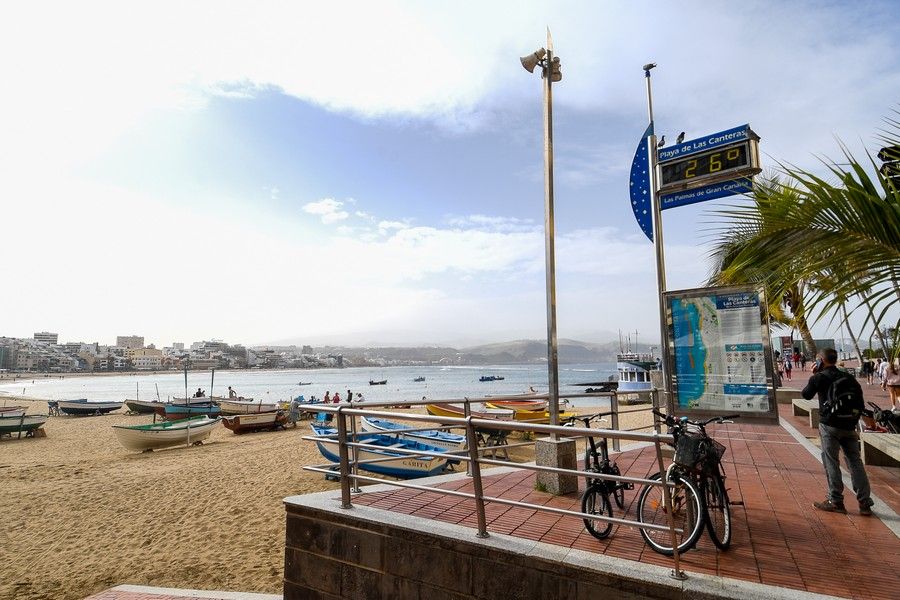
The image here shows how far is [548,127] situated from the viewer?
6.26 metres

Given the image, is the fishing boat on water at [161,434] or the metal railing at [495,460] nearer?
the metal railing at [495,460]

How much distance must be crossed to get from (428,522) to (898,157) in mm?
4357

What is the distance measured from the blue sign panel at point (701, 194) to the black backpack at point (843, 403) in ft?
8.08

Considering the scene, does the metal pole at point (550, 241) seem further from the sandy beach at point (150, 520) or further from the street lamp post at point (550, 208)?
the sandy beach at point (150, 520)

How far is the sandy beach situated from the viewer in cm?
737

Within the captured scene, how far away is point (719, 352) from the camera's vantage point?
6.16m

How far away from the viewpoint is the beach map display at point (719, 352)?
5891 millimetres

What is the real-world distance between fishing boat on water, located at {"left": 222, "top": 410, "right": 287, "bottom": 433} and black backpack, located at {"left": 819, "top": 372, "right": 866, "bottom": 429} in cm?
2699

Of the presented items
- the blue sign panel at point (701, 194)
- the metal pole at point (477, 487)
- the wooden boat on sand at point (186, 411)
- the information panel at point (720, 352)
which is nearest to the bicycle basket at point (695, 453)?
the metal pole at point (477, 487)

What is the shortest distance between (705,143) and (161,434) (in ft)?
75.4

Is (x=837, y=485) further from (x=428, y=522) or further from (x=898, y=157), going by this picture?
(x=428, y=522)

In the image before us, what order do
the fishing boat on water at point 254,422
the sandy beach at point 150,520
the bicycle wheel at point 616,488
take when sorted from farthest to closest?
the fishing boat on water at point 254,422 → the sandy beach at point 150,520 → the bicycle wheel at point 616,488

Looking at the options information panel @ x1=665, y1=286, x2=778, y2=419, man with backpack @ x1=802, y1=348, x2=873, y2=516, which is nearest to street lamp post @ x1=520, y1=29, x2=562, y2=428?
information panel @ x1=665, y1=286, x2=778, y2=419

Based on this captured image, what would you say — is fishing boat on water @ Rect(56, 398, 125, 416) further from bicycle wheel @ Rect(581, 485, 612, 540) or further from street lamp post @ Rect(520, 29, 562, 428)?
bicycle wheel @ Rect(581, 485, 612, 540)
